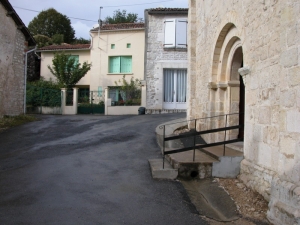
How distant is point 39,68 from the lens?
87.9 ft

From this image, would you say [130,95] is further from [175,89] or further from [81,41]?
[81,41]

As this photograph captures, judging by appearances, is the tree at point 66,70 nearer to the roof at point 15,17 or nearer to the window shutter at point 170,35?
the roof at point 15,17

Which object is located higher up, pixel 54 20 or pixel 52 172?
pixel 54 20

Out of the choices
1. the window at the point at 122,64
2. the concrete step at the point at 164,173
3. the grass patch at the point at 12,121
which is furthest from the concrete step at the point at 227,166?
the window at the point at 122,64

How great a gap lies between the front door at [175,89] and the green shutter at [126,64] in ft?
16.8

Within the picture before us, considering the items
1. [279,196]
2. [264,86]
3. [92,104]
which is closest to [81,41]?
[92,104]

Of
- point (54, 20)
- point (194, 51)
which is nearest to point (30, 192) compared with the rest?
point (194, 51)

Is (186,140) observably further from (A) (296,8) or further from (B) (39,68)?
(B) (39,68)

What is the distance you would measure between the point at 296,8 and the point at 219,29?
12.6 feet

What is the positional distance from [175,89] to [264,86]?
14.1 meters

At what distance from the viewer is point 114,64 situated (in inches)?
925

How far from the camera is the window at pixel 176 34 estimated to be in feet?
61.4

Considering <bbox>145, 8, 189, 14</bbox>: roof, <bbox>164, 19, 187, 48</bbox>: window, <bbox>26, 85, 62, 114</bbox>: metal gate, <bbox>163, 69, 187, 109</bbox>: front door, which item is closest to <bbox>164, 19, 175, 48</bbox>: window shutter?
<bbox>164, 19, 187, 48</bbox>: window

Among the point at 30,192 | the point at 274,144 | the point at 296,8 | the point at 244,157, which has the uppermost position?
the point at 296,8
